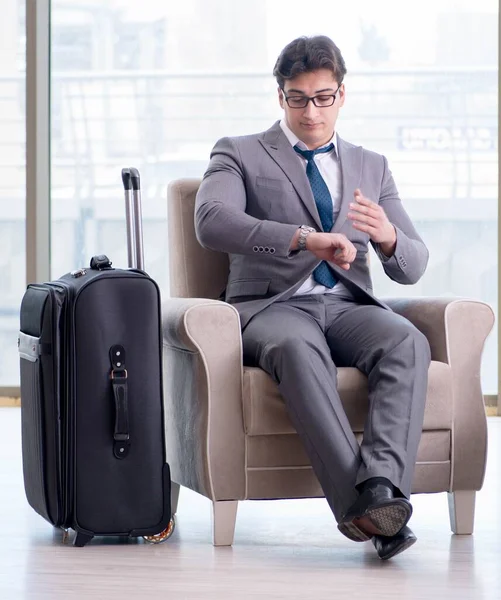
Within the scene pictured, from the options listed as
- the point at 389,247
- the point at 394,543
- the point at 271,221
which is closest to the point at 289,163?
the point at 271,221

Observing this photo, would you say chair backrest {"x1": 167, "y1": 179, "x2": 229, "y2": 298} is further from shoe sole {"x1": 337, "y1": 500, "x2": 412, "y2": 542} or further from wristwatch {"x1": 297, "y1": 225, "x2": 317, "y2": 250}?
shoe sole {"x1": 337, "y1": 500, "x2": 412, "y2": 542}

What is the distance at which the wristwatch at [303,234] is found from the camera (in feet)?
7.71

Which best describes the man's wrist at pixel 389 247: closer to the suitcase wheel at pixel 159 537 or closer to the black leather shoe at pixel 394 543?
the black leather shoe at pixel 394 543

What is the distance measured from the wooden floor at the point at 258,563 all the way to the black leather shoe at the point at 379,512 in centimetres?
8

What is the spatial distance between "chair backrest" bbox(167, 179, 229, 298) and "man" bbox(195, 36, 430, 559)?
0.46 feet

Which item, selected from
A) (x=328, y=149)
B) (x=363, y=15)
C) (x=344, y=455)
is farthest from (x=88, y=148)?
(x=344, y=455)

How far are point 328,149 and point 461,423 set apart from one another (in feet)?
2.47

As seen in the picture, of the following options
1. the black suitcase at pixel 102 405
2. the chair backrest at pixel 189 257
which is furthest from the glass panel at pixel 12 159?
the black suitcase at pixel 102 405

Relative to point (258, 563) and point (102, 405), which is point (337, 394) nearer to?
point (258, 563)

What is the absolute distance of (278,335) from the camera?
224 cm

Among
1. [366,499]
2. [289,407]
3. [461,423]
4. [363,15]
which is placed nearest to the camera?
[366,499]

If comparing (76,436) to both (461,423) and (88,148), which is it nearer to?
(461,423)

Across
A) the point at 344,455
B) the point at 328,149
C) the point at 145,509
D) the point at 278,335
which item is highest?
the point at 328,149

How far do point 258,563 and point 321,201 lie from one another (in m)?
0.88
